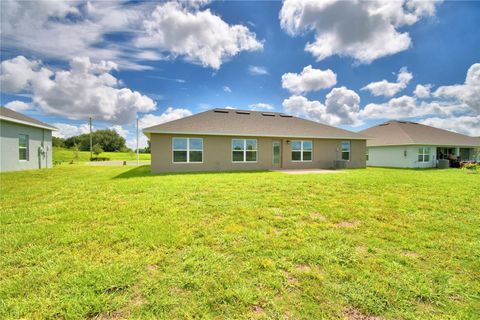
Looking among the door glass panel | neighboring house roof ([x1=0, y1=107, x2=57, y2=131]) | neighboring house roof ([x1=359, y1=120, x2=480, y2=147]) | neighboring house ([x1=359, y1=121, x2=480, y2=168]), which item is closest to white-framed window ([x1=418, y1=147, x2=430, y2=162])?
neighboring house ([x1=359, y1=121, x2=480, y2=168])

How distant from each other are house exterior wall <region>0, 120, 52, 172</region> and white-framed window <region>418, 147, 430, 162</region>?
111ft

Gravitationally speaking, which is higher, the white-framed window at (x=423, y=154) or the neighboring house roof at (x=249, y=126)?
the neighboring house roof at (x=249, y=126)

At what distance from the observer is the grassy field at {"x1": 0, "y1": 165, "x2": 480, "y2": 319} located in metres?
2.12

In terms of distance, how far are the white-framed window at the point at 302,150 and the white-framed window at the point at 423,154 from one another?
12342mm

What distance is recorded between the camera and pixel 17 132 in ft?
46.6

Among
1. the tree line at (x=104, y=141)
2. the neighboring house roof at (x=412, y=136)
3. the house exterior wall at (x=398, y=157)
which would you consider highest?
the tree line at (x=104, y=141)

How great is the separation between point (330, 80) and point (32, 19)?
2133 centimetres

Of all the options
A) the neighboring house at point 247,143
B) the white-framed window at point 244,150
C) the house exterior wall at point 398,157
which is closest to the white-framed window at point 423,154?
the house exterior wall at point 398,157

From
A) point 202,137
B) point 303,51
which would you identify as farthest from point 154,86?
point 303,51

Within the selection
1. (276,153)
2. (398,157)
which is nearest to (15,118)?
(276,153)

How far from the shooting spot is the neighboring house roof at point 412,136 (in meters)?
20.3

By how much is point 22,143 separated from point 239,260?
19970 millimetres

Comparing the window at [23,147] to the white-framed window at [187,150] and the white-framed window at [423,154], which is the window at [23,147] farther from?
the white-framed window at [423,154]

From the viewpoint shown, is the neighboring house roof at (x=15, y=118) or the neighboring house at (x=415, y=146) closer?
the neighboring house roof at (x=15, y=118)
